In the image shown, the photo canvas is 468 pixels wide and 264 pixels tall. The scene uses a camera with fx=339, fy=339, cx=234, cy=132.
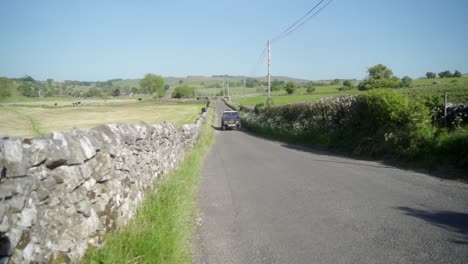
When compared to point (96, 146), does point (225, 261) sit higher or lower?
lower

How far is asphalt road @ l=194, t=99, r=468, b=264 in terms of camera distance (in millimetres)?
4594

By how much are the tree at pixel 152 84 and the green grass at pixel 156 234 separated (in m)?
180

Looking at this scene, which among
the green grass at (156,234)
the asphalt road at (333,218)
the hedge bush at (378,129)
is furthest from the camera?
the hedge bush at (378,129)

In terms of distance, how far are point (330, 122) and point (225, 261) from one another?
15.6 metres

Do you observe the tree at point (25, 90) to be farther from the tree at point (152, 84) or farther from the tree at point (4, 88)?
the tree at point (152, 84)

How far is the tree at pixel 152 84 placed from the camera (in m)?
183

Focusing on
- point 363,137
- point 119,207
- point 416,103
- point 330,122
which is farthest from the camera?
point 330,122

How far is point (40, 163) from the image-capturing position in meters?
3.11

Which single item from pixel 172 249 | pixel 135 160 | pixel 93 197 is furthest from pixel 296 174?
pixel 93 197

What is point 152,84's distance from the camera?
18375cm

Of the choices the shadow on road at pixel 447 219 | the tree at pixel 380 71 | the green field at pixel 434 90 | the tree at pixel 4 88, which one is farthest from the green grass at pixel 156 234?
the tree at pixel 380 71

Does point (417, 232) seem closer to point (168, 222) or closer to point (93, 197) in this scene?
point (168, 222)

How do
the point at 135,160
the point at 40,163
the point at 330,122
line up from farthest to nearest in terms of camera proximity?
the point at 330,122 → the point at 135,160 → the point at 40,163

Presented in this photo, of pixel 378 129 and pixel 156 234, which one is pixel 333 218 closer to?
pixel 156 234
